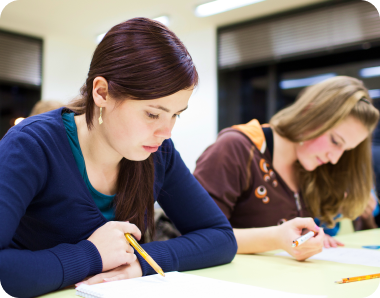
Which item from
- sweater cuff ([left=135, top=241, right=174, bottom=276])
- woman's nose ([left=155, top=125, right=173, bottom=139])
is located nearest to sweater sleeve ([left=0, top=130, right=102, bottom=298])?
sweater cuff ([left=135, top=241, right=174, bottom=276])

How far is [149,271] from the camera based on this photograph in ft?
2.80

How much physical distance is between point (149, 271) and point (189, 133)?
354cm

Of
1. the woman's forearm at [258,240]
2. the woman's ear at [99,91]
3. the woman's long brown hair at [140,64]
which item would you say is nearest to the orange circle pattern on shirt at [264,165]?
the woman's forearm at [258,240]

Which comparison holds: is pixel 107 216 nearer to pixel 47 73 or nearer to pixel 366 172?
pixel 366 172

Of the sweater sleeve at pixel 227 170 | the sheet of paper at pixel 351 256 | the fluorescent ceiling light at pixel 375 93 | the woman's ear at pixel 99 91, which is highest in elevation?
the fluorescent ceiling light at pixel 375 93

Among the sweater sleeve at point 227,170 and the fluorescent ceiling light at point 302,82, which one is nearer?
the sweater sleeve at point 227,170

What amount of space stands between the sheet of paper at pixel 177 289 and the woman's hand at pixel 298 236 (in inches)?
15.2

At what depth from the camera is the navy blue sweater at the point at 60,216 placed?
698 mm

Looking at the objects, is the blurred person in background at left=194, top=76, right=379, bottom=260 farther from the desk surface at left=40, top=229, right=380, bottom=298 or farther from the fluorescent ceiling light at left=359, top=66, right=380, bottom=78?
the fluorescent ceiling light at left=359, top=66, right=380, bottom=78

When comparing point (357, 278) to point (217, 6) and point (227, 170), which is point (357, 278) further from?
point (217, 6)

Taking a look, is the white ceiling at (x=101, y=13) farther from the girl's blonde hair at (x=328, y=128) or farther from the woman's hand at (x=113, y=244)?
the woman's hand at (x=113, y=244)

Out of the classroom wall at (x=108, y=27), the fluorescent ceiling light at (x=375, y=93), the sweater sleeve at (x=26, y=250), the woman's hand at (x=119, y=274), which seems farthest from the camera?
the classroom wall at (x=108, y=27)

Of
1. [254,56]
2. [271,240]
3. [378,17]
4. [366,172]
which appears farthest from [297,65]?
[271,240]

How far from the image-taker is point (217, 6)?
375cm
